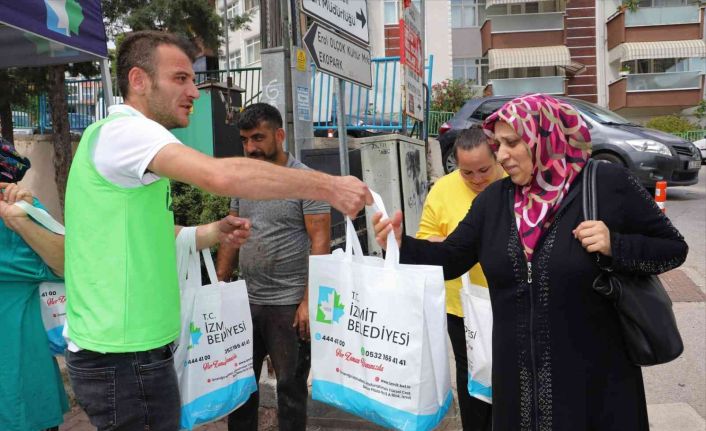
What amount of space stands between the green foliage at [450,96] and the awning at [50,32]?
69.6 ft

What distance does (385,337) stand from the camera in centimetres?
232

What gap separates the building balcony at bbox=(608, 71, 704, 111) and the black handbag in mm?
29821

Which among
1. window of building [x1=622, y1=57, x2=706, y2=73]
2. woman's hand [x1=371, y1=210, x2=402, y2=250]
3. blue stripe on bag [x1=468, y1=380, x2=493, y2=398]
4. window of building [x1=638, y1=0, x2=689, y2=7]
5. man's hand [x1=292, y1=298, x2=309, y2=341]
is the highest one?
window of building [x1=638, y1=0, x2=689, y2=7]

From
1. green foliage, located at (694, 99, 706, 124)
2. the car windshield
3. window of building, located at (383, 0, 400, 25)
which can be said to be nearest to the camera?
the car windshield

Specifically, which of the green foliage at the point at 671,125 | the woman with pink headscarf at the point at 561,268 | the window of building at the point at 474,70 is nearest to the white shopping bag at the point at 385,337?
the woman with pink headscarf at the point at 561,268

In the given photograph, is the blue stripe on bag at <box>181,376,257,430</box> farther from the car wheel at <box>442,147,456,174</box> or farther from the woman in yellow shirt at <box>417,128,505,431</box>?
the car wheel at <box>442,147,456,174</box>

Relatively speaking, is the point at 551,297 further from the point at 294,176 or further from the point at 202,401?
the point at 202,401

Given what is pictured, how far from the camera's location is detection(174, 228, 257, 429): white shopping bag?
8.42ft

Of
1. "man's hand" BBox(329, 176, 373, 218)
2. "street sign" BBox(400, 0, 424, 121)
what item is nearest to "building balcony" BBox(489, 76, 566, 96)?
"street sign" BBox(400, 0, 424, 121)

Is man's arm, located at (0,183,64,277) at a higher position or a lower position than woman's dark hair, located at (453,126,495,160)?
lower

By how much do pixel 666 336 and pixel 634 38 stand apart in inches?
1234

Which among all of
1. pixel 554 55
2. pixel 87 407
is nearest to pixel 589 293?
pixel 87 407

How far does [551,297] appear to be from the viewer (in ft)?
6.89

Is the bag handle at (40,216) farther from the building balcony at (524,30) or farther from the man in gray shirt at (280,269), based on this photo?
the building balcony at (524,30)
